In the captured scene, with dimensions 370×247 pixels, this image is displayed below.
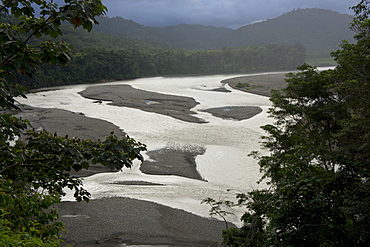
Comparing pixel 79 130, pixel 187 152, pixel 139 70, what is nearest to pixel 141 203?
pixel 187 152

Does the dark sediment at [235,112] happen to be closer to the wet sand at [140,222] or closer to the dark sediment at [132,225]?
the wet sand at [140,222]

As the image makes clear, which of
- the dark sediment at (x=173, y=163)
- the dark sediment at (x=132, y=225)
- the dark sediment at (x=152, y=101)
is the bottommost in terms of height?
the dark sediment at (x=132, y=225)

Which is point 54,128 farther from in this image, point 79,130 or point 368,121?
point 368,121

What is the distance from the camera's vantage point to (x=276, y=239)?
8.94 m

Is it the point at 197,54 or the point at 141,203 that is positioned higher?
the point at 197,54

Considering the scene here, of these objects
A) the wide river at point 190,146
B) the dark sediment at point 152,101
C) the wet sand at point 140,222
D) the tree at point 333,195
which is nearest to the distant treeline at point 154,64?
the dark sediment at point 152,101

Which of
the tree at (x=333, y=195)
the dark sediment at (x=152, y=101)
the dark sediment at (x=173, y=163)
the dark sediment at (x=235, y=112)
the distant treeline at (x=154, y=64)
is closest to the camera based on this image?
the tree at (x=333, y=195)

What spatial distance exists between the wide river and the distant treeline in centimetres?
2483

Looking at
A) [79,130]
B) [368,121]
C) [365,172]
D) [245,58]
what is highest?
[245,58]

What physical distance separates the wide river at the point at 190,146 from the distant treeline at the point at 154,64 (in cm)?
2483

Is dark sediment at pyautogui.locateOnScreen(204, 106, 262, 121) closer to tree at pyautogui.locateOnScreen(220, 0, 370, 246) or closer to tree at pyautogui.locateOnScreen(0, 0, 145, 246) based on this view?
tree at pyautogui.locateOnScreen(220, 0, 370, 246)

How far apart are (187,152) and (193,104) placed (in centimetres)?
2360

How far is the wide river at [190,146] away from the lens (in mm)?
18625

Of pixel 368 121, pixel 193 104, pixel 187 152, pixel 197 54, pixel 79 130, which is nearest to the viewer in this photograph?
pixel 368 121
